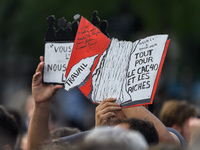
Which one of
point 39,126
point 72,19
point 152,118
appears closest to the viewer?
point 152,118

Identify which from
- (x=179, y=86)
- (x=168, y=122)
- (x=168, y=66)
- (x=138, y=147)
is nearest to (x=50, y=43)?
(x=168, y=122)

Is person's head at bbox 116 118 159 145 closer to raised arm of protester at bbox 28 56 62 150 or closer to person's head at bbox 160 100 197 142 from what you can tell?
raised arm of protester at bbox 28 56 62 150

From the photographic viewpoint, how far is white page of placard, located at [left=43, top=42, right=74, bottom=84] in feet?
11.6

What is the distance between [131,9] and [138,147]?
8146mm

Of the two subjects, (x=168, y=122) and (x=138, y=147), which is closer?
(x=138, y=147)

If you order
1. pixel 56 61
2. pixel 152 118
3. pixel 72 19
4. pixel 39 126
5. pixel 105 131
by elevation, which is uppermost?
pixel 105 131

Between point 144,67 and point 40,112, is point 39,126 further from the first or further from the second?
point 144,67

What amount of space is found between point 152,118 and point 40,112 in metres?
0.89

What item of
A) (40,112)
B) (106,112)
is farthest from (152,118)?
(40,112)

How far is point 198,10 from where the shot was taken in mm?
9039

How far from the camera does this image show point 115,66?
315 centimetres

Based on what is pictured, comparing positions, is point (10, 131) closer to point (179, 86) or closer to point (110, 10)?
point (110, 10)

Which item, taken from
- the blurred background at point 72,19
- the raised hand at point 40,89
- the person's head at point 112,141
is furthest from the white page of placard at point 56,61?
the blurred background at point 72,19

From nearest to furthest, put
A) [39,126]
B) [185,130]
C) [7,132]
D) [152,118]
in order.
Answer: [152,118] → [7,132] → [39,126] → [185,130]
